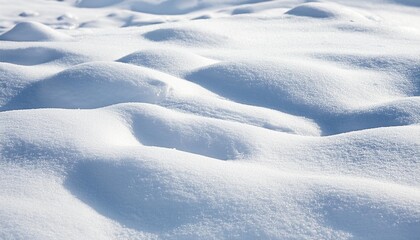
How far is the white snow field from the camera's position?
1.43m

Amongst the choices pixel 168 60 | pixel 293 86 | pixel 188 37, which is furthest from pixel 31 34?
pixel 293 86

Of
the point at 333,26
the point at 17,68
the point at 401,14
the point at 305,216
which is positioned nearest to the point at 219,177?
the point at 305,216

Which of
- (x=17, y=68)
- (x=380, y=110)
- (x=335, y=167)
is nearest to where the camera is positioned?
(x=335, y=167)

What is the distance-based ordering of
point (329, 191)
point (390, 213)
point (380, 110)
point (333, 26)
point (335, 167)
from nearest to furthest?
point (390, 213), point (329, 191), point (335, 167), point (380, 110), point (333, 26)

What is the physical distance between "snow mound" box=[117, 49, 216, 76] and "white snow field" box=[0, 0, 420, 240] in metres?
0.01

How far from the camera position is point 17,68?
271 centimetres

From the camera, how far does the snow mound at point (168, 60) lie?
110 inches

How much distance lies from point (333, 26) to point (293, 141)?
234 cm

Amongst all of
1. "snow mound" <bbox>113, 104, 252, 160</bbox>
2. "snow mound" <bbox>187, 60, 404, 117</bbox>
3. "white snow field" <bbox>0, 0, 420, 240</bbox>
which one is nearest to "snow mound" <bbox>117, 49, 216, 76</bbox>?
"white snow field" <bbox>0, 0, 420, 240</bbox>

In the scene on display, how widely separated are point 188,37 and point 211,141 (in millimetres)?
1799

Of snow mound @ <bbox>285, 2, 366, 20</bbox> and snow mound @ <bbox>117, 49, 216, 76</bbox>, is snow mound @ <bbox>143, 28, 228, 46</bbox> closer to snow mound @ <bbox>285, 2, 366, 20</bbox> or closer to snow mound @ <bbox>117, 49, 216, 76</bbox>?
snow mound @ <bbox>117, 49, 216, 76</bbox>

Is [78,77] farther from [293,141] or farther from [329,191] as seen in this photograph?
[329,191]

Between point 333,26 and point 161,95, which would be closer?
point 161,95

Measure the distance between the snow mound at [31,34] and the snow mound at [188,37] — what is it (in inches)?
29.5
